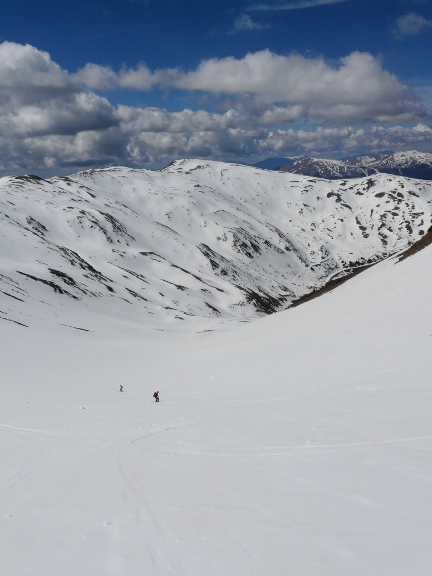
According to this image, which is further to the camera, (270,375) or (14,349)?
(14,349)

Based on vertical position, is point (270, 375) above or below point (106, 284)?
below

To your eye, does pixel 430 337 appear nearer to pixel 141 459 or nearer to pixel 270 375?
pixel 270 375

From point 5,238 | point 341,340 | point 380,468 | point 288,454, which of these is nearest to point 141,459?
point 288,454

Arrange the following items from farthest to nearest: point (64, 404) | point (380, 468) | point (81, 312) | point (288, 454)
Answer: point (81, 312)
point (64, 404)
point (288, 454)
point (380, 468)

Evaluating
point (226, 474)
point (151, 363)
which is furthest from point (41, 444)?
point (151, 363)

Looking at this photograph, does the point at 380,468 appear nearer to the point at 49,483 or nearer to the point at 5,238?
the point at 49,483

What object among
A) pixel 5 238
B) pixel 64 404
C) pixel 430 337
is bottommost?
pixel 64 404

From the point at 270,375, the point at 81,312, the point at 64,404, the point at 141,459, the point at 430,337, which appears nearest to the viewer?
the point at 141,459
